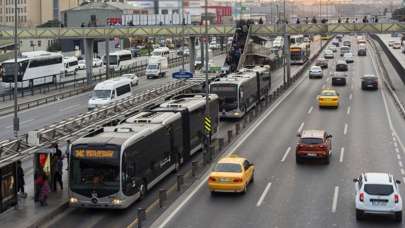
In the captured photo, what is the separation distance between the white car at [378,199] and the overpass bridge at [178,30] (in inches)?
1995

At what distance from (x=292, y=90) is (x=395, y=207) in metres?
47.0

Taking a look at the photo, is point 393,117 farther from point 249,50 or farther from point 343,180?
point 249,50

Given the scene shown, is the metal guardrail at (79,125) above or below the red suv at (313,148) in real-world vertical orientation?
above

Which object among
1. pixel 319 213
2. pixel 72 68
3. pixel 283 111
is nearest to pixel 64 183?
pixel 319 213

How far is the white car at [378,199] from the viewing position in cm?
2169

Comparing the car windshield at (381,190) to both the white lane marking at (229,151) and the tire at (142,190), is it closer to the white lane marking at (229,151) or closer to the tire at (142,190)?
the white lane marking at (229,151)

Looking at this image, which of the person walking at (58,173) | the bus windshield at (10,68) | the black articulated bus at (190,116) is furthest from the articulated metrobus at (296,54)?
the person walking at (58,173)

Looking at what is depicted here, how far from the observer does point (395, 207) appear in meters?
21.6

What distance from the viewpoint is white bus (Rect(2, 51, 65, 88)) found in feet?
232

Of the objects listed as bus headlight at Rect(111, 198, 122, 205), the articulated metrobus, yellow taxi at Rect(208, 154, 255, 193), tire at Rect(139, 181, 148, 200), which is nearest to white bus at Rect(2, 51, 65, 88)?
the articulated metrobus

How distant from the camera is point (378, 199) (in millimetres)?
21797

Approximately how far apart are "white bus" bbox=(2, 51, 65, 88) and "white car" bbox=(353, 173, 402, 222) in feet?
169

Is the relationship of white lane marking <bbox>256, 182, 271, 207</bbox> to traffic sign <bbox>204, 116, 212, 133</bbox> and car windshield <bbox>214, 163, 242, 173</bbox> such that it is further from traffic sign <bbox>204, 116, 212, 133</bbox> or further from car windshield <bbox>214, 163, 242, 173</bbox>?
traffic sign <bbox>204, 116, 212, 133</bbox>

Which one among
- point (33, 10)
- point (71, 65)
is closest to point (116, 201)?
point (71, 65)
